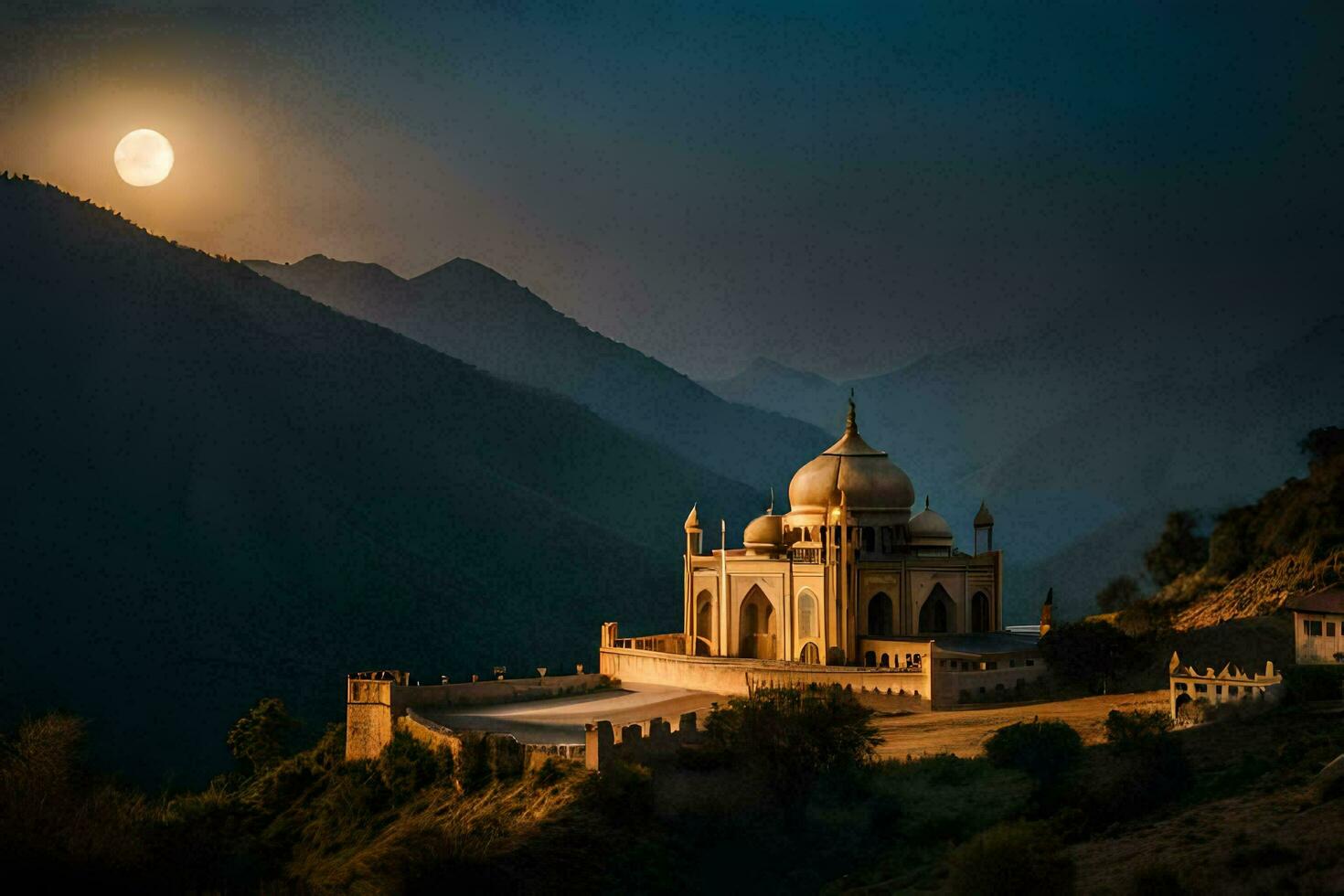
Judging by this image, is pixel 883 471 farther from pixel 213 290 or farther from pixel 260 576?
pixel 213 290

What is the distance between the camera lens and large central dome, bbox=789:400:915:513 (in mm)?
44000

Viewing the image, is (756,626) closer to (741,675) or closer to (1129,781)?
(741,675)

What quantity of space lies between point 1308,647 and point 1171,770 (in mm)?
8131

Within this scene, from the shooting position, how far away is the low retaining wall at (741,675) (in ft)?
124

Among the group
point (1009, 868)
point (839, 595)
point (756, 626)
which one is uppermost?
point (839, 595)

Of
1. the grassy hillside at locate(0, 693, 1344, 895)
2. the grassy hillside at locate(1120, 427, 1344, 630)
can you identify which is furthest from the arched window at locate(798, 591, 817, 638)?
the grassy hillside at locate(0, 693, 1344, 895)

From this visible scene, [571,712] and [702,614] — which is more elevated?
[702,614]

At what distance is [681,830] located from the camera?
2906cm

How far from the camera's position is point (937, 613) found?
142ft

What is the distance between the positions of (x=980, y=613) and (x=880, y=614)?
9.79ft

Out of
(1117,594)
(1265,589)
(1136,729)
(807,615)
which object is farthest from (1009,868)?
(1117,594)

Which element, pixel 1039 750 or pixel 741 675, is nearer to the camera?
pixel 1039 750

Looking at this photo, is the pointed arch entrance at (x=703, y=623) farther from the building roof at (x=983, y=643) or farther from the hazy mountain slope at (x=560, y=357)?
the hazy mountain slope at (x=560, y=357)

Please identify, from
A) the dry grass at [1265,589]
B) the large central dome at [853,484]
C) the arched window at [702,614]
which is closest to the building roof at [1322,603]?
the dry grass at [1265,589]
